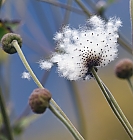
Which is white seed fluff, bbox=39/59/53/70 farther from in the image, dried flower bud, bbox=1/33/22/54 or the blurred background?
the blurred background

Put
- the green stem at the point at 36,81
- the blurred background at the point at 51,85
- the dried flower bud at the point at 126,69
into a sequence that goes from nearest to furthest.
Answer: the green stem at the point at 36,81 → the dried flower bud at the point at 126,69 → the blurred background at the point at 51,85

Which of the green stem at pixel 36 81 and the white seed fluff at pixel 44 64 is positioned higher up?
the white seed fluff at pixel 44 64

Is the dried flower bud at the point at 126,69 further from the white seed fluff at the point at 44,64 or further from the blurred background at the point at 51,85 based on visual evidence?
the blurred background at the point at 51,85

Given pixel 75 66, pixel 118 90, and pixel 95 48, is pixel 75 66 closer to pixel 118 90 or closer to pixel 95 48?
pixel 95 48

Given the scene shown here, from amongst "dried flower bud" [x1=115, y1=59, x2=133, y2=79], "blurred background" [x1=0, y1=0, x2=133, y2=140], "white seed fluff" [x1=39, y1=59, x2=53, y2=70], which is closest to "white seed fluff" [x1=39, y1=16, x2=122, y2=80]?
"white seed fluff" [x1=39, y1=59, x2=53, y2=70]

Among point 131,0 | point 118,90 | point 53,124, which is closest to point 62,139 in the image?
point 53,124

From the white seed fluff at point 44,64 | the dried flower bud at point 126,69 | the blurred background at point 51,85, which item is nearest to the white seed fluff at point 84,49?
the white seed fluff at point 44,64
